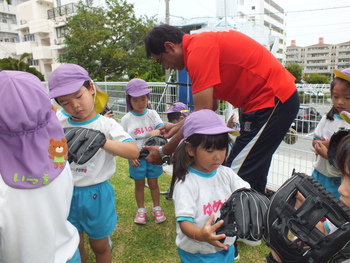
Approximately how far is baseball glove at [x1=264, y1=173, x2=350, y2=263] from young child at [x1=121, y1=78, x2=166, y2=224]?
7.17ft

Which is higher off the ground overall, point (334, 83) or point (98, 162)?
point (334, 83)

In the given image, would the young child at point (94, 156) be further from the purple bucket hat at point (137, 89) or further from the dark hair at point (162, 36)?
the purple bucket hat at point (137, 89)

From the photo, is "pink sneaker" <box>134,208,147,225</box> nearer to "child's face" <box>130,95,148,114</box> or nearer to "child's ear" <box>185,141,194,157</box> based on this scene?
"child's face" <box>130,95,148,114</box>

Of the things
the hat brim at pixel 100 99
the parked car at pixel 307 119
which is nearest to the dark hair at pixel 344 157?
the hat brim at pixel 100 99

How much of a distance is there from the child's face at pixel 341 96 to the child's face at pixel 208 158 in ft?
3.94

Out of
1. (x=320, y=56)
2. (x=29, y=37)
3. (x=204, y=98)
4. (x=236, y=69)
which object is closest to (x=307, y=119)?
(x=236, y=69)

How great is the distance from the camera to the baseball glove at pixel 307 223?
3.06 ft

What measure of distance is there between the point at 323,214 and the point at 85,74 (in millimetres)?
1670

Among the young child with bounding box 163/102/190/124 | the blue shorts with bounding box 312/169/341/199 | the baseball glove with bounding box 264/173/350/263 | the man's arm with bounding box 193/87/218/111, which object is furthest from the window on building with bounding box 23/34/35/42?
the baseball glove with bounding box 264/173/350/263

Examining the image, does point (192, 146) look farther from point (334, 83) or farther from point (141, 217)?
point (141, 217)

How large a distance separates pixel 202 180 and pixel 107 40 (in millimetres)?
19977

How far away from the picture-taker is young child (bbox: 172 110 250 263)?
1572 millimetres

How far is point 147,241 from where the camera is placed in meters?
2.83

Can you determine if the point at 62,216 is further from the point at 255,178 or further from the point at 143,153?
the point at 255,178
